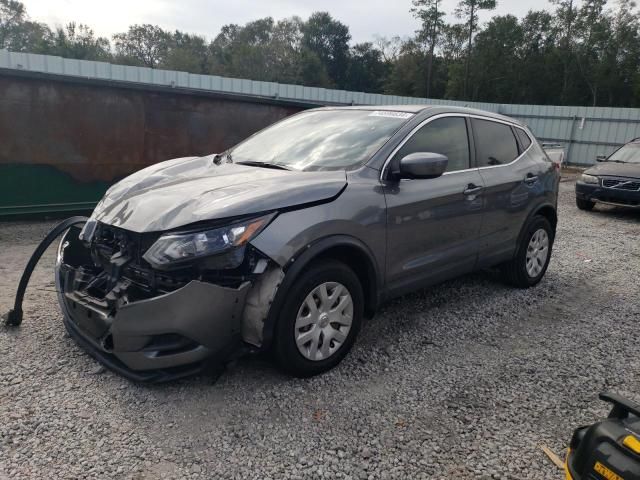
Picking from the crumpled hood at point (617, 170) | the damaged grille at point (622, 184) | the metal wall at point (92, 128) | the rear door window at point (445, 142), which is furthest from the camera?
the crumpled hood at point (617, 170)

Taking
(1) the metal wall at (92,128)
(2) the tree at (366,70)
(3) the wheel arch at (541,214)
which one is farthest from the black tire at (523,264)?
(2) the tree at (366,70)

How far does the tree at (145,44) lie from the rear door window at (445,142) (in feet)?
219

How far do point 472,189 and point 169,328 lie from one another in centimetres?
265

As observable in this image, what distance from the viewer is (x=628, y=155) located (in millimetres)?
10492

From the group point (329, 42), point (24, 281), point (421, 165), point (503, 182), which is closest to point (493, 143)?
point (503, 182)

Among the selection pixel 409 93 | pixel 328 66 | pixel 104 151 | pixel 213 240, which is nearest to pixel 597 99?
pixel 409 93

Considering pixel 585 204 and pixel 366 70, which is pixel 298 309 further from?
pixel 366 70

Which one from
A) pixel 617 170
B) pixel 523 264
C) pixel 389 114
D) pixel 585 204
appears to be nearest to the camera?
pixel 389 114

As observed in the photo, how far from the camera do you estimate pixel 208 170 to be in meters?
3.60

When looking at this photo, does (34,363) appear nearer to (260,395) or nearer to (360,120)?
(260,395)

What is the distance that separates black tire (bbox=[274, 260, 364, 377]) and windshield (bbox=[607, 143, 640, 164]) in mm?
9598

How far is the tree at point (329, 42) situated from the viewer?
6512 centimetres

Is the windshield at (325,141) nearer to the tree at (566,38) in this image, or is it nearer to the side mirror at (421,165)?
the side mirror at (421,165)

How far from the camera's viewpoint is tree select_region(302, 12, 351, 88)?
214 ft
